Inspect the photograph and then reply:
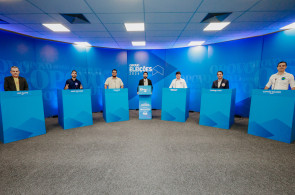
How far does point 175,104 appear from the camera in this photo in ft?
15.4

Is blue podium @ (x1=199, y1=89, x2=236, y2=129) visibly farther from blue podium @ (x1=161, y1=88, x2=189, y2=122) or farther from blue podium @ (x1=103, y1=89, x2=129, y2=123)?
blue podium @ (x1=103, y1=89, x2=129, y2=123)

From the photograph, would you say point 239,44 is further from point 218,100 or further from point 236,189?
point 236,189

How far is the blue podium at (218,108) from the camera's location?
3869 mm

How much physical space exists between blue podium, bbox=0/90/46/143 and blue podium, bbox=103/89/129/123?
1720 mm

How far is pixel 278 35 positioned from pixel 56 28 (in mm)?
7235

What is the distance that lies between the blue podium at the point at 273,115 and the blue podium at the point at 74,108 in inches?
181

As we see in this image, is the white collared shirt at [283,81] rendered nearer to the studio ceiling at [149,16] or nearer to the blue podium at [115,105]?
the studio ceiling at [149,16]

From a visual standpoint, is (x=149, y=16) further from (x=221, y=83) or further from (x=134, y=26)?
(x=221, y=83)

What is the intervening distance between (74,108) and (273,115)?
5088 millimetres

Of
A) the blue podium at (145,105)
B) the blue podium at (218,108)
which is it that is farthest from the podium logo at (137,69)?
the blue podium at (218,108)

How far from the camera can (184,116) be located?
4.62 m

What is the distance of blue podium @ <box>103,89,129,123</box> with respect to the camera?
14.8 feet

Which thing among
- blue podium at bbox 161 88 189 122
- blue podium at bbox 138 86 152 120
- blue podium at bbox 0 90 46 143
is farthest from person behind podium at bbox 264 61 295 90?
blue podium at bbox 0 90 46 143

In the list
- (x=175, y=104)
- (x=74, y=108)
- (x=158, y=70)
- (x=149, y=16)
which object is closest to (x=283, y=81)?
(x=175, y=104)
